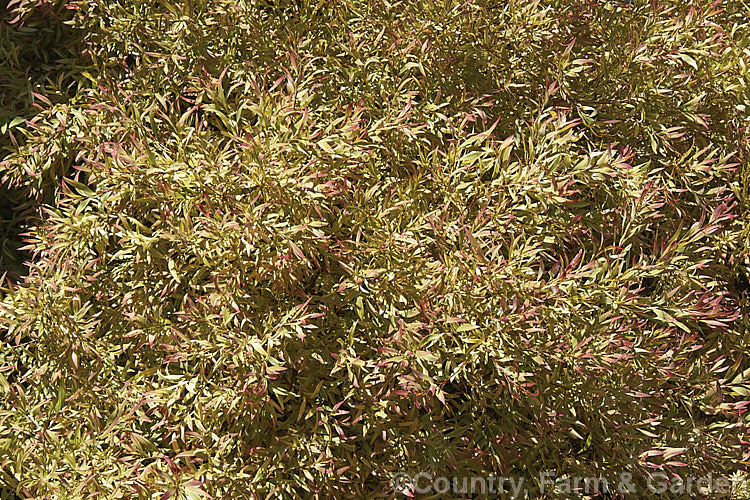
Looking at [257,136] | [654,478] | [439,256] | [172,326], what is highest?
[257,136]

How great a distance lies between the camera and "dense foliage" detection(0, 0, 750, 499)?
196 cm

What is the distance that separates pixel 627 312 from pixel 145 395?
136 cm

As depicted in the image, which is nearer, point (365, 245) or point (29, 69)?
point (365, 245)

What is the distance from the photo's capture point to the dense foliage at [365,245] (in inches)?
77.1

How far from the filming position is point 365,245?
2.01 metres

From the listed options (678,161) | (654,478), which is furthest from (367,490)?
(678,161)

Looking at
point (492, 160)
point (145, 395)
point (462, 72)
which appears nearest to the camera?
point (145, 395)

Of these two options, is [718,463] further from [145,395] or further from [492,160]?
[145,395]

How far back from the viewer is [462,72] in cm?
238

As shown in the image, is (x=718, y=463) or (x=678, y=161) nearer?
(x=718, y=463)

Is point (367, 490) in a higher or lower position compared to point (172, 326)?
lower

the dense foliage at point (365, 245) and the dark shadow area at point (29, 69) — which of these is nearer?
the dense foliage at point (365, 245)

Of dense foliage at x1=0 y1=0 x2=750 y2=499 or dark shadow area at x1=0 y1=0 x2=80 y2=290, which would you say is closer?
dense foliage at x1=0 y1=0 x2=750 y2=499

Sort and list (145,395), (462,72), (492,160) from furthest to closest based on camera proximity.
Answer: (462,72)
(492,160)
(145,395)
